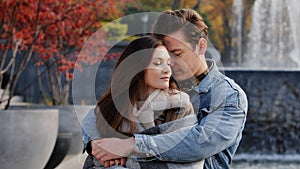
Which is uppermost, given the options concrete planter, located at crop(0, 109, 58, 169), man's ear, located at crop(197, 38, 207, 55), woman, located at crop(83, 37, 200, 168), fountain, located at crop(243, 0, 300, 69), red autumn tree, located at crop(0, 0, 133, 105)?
man's ear, located at crop(197, 38, 207, 55)

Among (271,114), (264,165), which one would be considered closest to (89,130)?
(264,165)

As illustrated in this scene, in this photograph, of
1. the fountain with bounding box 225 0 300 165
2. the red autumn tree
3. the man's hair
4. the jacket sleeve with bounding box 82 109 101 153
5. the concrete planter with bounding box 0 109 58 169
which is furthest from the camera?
the fountain with bounding box 225 0 300 165

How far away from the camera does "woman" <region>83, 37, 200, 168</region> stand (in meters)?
2.16

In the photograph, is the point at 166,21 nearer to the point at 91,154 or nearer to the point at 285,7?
the point at 91,154

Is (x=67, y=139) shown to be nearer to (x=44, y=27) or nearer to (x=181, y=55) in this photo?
(x=44, y=27)

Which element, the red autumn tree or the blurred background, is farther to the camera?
the blurred background

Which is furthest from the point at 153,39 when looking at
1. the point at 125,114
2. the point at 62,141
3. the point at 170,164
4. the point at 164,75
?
the point at 62,141

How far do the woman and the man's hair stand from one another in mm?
220

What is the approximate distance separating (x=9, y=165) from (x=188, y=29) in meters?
2.88

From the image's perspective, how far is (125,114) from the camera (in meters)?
2.17

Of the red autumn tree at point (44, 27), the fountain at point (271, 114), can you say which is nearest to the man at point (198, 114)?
the red autumn tree at point (44, 27)

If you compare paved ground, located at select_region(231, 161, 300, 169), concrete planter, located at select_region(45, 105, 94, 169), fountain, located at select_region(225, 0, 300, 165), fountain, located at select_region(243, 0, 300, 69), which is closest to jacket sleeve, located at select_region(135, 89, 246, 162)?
concrete planter, located at select_region(45, 105, 94, 169)

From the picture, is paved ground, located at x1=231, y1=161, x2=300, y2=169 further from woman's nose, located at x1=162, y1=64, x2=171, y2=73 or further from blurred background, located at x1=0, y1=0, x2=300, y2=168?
woman's nose, located at x1=162, y1=64, x2=171, y2=73

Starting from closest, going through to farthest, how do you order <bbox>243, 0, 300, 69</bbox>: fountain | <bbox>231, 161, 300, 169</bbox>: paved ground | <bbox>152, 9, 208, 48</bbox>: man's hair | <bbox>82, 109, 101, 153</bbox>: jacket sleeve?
1. <bbox>82, 109, 101, 153</bbox>: jacket sleeve
2. <bbox>152, 9, 208, 48</bbox>: man's hair
3. <bbox>231, 161, 300, 169</bbox>: paved ground
4. <bbox>243, 0, 300, 69</bbox>: fountain
